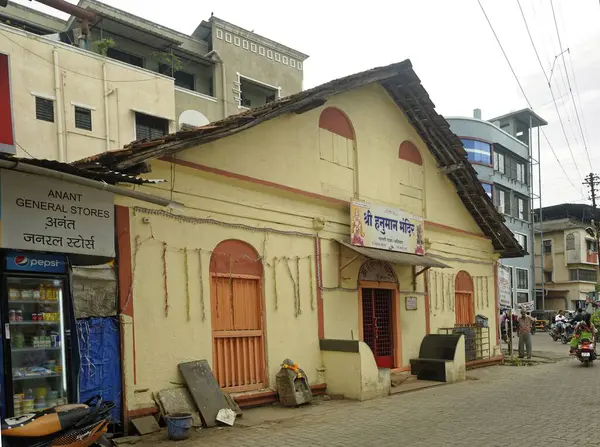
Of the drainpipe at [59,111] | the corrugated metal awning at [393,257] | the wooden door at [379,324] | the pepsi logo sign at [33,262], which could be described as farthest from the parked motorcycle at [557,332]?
the pepsi logo sign at [33,262]

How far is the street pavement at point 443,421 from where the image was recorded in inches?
289

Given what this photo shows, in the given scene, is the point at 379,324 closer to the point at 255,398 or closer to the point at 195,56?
the point at 255,398

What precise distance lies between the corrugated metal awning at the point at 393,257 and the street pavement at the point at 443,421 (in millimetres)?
2786

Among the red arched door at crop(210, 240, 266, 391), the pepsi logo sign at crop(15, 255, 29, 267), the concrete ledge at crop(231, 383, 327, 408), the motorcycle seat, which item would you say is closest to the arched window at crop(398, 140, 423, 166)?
the red arched door at crop(210, 240, 266, 391)

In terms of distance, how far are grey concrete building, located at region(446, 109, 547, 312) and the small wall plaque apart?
22.5m

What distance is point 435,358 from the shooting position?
1371 cm

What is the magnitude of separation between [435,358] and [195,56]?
45.7 ft

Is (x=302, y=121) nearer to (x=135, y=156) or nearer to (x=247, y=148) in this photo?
(x=247, y=148)

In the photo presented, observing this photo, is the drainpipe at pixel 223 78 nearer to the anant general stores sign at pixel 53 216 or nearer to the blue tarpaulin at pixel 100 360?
the anant general stores sign at pixel 53 216

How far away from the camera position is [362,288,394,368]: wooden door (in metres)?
12.9

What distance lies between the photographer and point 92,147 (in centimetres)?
1662

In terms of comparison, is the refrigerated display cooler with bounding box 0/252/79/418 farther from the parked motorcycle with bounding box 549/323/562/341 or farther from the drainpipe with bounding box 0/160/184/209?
the parked motorcycle with bounding box 549/323/562/341

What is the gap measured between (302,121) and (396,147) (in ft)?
12.0

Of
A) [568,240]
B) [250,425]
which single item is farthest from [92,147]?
[568,240]
